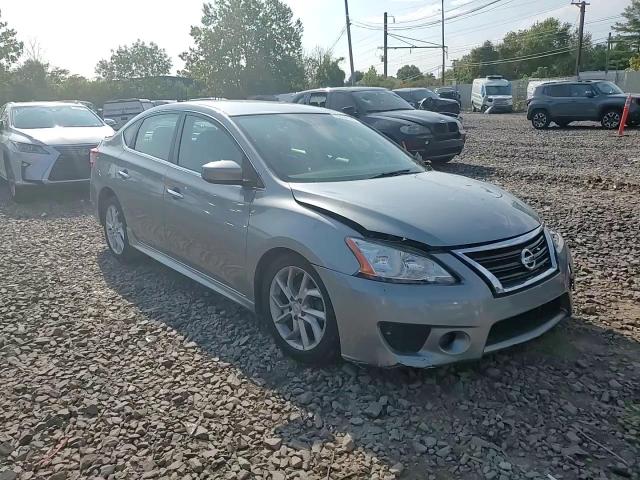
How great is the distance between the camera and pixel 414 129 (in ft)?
33.4

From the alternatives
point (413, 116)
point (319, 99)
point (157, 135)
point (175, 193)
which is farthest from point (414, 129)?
point (175, 193)

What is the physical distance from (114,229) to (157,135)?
1220 millimetres

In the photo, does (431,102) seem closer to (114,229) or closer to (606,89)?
(606,89)

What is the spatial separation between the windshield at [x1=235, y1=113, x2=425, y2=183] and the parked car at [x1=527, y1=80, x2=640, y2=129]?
1646 cm

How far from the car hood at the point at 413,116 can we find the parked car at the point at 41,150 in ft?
16.4

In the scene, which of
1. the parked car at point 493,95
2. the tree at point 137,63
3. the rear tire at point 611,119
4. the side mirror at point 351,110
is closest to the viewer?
the side mirror at point 351,110

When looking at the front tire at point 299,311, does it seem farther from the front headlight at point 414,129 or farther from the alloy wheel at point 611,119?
the alloy wheel at point 611,119

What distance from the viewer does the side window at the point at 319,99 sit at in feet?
37.9

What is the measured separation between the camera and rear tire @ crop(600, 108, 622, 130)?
18312 millimetres

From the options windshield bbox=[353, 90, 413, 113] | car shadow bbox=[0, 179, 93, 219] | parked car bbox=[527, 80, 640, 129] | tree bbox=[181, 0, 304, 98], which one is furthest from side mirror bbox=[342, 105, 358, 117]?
tree bbox=[181, 0, 304, 98]

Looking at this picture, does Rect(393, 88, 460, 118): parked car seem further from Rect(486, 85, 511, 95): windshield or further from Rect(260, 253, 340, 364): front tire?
Rect(260, 253, 340, 364): front tire

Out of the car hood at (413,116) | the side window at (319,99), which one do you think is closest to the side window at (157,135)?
the car hood at (413,116)

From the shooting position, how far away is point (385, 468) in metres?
2.55

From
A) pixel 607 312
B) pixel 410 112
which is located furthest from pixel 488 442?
pixel 410 112
